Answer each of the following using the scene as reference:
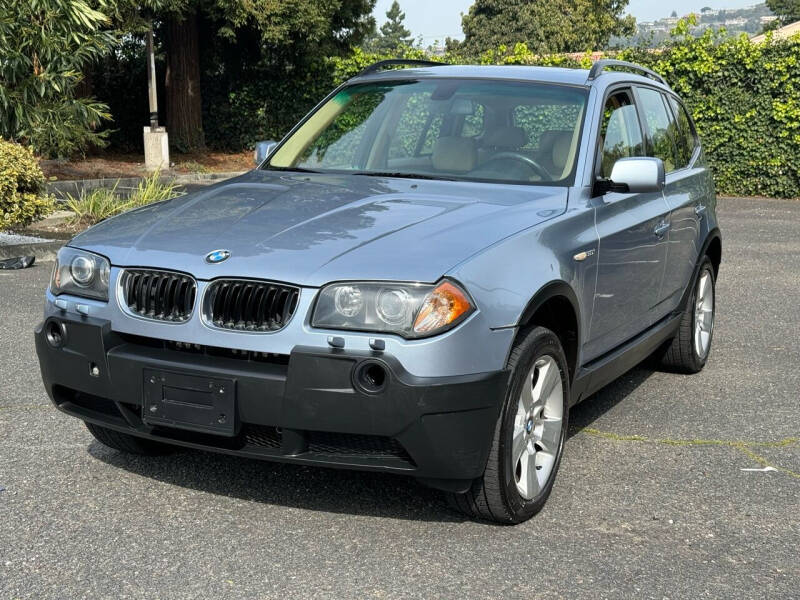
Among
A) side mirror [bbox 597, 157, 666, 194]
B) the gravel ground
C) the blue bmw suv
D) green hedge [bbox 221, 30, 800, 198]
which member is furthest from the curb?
green hedge [bbox 221, 30, 800, 198]

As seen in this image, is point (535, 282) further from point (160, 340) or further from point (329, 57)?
point (329, 57)

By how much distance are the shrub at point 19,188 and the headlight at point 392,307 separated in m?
9.22

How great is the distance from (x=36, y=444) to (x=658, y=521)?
282 cm

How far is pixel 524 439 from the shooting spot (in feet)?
14.0

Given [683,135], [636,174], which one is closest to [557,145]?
[636,174]

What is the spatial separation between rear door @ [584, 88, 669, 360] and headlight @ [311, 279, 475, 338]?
1254mm

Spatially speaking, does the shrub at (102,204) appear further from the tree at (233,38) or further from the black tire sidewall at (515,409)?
the tree at (233,38)

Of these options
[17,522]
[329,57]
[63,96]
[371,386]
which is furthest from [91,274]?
[329,57]

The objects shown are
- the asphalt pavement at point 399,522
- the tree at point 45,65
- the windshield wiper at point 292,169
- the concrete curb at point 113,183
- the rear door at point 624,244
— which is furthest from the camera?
the concrete curb at point 113,183

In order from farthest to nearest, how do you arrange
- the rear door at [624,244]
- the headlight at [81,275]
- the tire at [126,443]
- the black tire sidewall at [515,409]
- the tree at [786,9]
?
the tree at [786,9], the rear door at [624,244], the tire at [126,443], the headlight at [81,275], the black tire sidewall at [515,409]

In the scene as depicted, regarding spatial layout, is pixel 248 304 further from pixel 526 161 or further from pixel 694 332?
pixel 694 332

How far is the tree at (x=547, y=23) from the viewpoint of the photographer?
77.4m

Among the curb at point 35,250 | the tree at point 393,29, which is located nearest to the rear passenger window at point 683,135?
the curb at point 35,250

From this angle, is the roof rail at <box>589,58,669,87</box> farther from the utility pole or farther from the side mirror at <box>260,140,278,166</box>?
the utility pole
